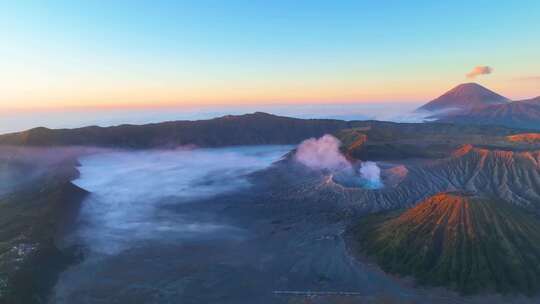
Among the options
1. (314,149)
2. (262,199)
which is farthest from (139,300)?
(314,149)

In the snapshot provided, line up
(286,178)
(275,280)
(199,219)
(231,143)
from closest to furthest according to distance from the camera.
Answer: (275,280), (199,219), (286,178), (231,143)

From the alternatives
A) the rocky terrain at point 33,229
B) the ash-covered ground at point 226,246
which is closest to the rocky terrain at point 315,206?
the rocky terrain at point 33,229

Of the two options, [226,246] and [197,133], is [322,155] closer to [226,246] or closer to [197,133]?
[226,246]

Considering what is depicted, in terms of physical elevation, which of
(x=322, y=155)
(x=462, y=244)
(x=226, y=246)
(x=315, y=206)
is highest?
(x=322, y=155)

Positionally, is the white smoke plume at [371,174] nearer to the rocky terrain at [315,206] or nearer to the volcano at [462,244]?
the rocky terrain at [315,206]

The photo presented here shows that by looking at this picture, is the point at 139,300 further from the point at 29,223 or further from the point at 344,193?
the point at 344,193

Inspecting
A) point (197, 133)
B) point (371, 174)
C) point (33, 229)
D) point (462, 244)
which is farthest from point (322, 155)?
point (197, 133)

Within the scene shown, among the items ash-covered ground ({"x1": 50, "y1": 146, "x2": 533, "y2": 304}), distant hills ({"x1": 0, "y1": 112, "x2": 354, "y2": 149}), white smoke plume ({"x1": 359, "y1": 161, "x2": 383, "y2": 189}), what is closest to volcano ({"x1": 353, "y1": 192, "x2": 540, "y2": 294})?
ash-covered ground ({"x1": 50, "y1": 146, "x2": 533, "y2": 304})
